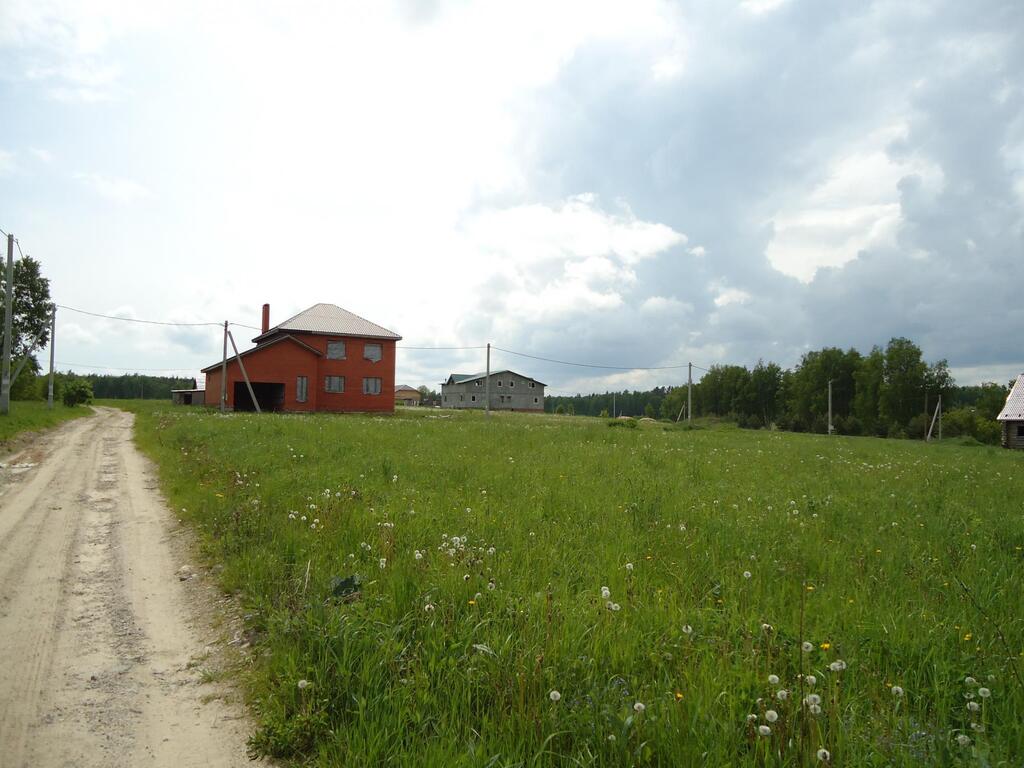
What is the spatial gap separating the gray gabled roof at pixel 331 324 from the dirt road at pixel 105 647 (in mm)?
41486

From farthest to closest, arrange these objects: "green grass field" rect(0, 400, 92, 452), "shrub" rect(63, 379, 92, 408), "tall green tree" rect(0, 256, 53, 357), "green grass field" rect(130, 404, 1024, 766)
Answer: "tall green tree" rect(0, 256, 53, 357)
"shrub" rect(63, 379, 92, 408)
"green grass field" rect(0, 400, 92, 452)
"green grass field" rect(130, 404, 1024, 766)

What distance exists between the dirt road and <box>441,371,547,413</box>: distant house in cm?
8973

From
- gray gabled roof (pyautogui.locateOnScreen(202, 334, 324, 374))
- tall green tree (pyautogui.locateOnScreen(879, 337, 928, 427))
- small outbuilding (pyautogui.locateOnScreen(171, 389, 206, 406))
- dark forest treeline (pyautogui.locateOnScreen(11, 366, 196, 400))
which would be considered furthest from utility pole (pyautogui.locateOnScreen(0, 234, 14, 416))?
dark forest treeline (pyautogui.locateOnScreen(11, 366, 196, 400))

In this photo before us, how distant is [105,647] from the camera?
455cm

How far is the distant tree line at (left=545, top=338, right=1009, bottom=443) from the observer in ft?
227

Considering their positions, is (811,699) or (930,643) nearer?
(811,699)

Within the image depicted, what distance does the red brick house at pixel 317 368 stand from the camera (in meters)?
44.5

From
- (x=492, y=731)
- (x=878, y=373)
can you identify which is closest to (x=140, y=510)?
(x=492, y=731)

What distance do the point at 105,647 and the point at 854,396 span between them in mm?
88252

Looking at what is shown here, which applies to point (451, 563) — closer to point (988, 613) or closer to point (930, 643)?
point (930, 643)

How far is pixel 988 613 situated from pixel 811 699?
292 cm

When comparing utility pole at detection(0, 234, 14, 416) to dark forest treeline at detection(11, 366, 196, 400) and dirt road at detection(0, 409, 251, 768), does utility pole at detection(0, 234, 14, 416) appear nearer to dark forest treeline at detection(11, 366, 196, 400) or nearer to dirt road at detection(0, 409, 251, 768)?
dirt road at detection(0, 409, 251, 768)

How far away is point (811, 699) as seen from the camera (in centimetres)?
285

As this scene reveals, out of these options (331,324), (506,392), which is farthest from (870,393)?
(331,324)
